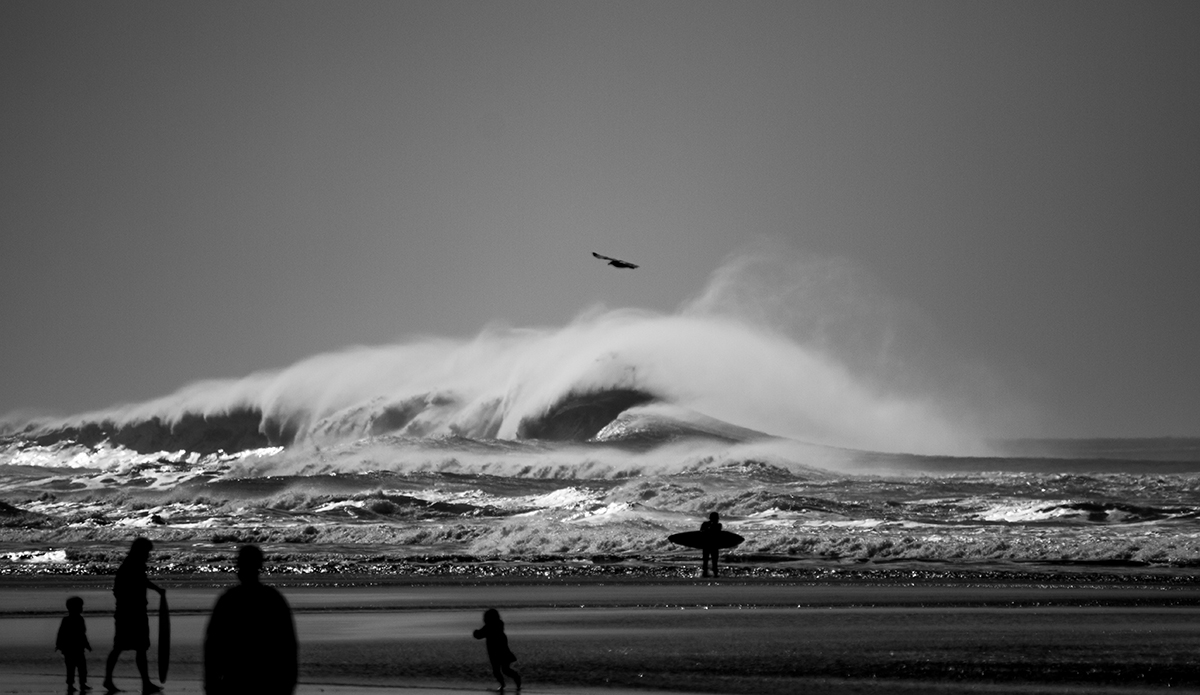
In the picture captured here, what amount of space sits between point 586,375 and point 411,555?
4296 centimetres

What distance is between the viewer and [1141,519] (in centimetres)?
3769

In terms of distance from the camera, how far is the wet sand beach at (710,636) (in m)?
11.4

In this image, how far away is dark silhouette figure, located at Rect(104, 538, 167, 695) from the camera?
10.5m

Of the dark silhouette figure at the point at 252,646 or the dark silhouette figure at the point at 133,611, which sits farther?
the dark silhouette figure at the point at 133,611

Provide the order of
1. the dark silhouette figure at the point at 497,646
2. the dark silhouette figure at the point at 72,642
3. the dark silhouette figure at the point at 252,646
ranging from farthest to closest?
the dark silhouette figure at the point at 497,646 → the dark silhouette figure at the point at 72,642 → the dark silhouette figure at the point at 252,646

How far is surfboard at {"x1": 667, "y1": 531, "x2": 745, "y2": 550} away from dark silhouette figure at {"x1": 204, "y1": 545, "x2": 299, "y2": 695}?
16113 mm

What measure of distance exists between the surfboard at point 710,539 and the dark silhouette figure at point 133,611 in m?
12.5

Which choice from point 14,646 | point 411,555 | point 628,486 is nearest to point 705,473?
point 628,486

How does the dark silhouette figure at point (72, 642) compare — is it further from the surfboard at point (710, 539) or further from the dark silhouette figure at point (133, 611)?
the surfboard at point (710, 539)

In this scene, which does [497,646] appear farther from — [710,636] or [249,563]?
[249,563]

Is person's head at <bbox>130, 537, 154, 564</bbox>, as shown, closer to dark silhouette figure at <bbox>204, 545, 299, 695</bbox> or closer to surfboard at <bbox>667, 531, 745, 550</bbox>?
dark silhouette figure at <bbox>204, 545, 299, 695</bbox>

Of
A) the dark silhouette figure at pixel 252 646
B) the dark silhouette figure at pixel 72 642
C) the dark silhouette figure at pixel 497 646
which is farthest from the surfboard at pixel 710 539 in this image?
the dark silhouette figure at pixel 252 646

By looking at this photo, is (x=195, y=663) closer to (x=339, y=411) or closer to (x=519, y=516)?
(x=519, y=516)

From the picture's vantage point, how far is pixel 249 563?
6.96m
